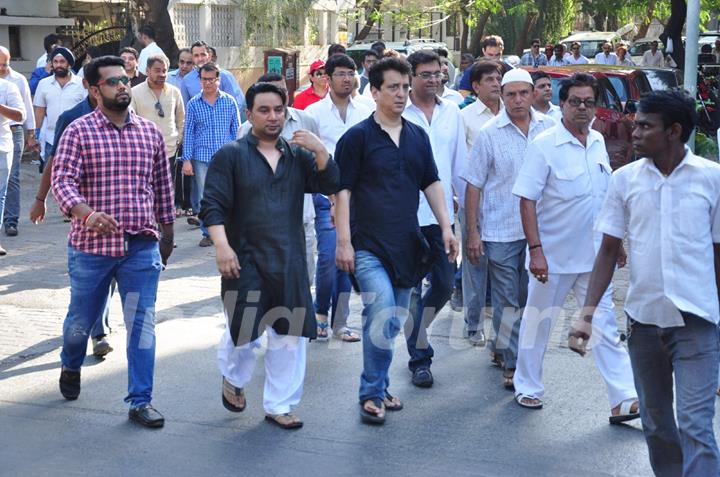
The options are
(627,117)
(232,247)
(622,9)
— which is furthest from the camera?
(622,9)

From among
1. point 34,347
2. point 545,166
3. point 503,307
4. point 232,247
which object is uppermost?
point 545,166

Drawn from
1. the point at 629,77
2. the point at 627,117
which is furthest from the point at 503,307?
the point at 629,77

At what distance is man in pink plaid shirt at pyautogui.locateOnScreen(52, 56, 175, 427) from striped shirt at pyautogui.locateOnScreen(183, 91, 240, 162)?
485 cm

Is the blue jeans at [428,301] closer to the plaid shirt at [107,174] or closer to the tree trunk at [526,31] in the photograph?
the plaid shirt at [107,174]

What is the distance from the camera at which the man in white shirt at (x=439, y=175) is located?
7035 millimetres

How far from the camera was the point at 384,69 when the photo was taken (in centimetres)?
666

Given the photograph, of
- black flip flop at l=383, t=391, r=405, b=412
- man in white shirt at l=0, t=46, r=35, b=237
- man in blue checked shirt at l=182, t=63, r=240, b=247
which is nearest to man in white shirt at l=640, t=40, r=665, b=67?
man in blue checked shirt at l=182, t=63, r=240, b=247

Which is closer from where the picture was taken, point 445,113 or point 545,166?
point 545,166

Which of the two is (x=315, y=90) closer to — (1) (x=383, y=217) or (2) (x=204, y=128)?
(2) (x=204, y=128)

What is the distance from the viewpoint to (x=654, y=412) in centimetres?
492

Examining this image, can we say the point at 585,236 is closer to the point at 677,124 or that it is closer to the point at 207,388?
the point at 677,124

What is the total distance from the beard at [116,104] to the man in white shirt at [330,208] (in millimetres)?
2125

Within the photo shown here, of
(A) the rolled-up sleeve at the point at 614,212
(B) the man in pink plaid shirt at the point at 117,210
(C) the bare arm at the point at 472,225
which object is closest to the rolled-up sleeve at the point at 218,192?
(B) the man in pink plaid shirt at the point at 117,210

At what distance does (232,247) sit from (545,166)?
5.89ft
